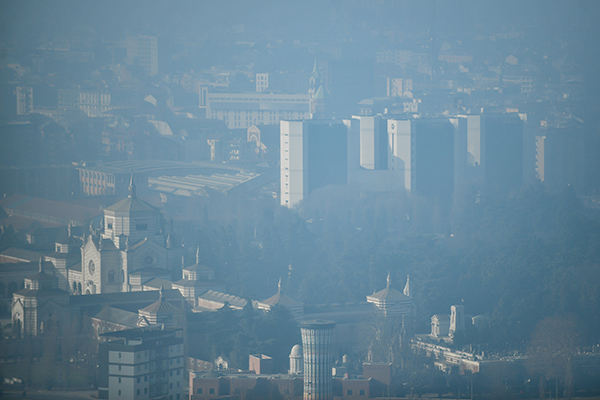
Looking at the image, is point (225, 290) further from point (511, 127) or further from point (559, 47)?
point (559, 47)

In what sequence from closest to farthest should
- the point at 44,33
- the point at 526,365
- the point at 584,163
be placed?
the point at 526,365 → the point at 584,163 → the point at 44,33

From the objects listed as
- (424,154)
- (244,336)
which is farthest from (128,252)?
(424,154)

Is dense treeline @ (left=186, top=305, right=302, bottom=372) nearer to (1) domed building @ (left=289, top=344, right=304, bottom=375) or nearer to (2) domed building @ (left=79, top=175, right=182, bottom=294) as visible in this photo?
(1) domed building @ (left=289, top=344, right=304, bottom=375)

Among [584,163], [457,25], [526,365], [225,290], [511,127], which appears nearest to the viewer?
[526,365]

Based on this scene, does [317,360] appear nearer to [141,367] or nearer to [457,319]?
[141,367]

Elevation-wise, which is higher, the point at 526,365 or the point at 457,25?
the point at 457,25

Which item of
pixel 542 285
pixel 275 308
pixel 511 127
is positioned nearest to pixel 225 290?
pixel 275 308

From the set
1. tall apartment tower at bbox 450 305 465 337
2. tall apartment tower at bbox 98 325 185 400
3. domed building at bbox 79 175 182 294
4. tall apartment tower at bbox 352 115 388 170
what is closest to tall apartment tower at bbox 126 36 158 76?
tall apartment tower at bbox 352 115 388 170
